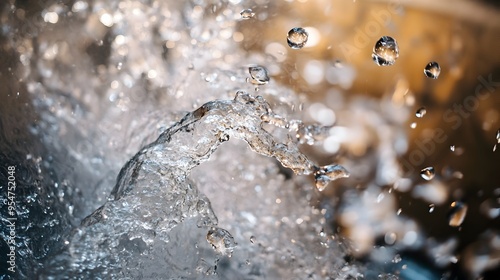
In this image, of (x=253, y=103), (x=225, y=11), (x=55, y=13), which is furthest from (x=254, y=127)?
(x=55, y=13)

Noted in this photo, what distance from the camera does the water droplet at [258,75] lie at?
1192 millimetres

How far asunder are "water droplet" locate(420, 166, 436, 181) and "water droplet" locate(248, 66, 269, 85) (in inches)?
17.4

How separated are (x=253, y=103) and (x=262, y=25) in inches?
17.5

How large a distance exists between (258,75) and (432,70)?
38 cm

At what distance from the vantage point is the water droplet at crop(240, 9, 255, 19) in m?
1.31

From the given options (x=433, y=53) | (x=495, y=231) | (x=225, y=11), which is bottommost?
(x=495, y=231)

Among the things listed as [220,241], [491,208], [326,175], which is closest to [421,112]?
[491,208]

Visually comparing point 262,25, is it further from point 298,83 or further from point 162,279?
point 162,279

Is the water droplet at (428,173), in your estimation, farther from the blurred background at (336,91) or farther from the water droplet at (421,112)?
the water droplet at (421,112)

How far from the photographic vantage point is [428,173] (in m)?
1.38

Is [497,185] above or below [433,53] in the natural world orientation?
below

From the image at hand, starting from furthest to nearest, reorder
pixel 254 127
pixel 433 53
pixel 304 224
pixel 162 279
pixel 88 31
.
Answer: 1. pixel 433 53
2. pixel 88 31
3. pixel 304 224
4. pixel 254 127
5. pixel 162 279

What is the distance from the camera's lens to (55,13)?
128 centimetres

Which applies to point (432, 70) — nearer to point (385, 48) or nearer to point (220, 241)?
point (385, 48)
